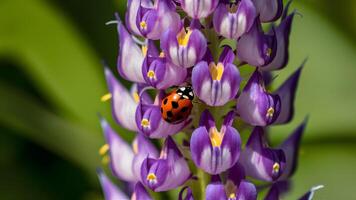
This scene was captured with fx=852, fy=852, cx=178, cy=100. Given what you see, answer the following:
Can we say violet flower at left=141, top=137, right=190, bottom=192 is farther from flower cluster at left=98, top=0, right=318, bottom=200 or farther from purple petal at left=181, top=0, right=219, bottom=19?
purple petal at left=181, top=0, right=219, bottom=19

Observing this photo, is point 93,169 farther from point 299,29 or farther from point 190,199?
point 190,199

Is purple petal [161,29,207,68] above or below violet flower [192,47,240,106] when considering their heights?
above

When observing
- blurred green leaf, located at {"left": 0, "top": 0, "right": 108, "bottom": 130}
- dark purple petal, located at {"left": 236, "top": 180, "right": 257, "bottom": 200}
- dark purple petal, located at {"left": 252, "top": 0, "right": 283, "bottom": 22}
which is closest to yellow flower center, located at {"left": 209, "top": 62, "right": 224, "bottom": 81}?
dark purple petal, located at {"left": 252, "top": 0, "right": 283, "bottom": 22}

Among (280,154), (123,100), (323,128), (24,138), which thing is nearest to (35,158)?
(24,138)

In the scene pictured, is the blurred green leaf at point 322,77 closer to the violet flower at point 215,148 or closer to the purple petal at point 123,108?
the purple petal at point 123,108

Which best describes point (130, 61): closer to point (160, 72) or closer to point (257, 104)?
point (160, 72)

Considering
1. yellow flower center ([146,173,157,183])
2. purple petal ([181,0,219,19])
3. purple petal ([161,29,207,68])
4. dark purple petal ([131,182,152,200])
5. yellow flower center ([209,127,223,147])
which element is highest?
purple petal ([181,0,219,19])

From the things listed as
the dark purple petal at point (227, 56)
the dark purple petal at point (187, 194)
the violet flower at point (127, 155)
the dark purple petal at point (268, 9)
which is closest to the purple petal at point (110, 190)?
the violet flower at point (127, 155)
